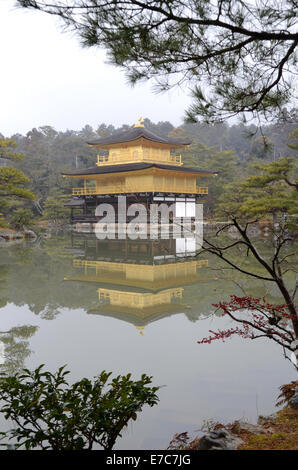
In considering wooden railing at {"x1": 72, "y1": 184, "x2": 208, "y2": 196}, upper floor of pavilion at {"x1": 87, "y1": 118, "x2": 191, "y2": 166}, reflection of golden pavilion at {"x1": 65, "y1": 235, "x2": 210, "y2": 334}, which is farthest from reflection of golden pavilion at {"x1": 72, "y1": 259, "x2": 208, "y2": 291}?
upper floor of pavilion at {"x1": 87, "y1": 118, "x2": 191, "y2": 166}

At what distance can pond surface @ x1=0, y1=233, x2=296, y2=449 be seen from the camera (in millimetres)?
2496

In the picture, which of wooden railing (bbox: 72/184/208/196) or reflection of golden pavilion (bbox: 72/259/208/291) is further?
wooden railing (bbox: 72/184/208/196)

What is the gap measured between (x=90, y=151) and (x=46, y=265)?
1247 inches

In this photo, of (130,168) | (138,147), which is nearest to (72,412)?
(130,168)

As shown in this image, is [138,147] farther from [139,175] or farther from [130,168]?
[130,168]

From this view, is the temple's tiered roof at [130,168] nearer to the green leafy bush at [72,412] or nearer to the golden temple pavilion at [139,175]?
the golden temple pavilion at [139,175]

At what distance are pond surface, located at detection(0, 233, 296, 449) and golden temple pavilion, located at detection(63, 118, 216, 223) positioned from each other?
12886mm

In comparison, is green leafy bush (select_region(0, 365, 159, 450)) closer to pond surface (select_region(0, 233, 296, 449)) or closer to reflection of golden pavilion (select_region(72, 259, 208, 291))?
pond surface (select_region(0, 233, 296, 449))

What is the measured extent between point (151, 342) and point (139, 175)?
1803 cm

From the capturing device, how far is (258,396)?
264 centimetres

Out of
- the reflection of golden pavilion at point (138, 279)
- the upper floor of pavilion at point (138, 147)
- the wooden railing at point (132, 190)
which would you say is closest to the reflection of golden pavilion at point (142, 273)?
the reflection of golden pavilion at point (138, 279)

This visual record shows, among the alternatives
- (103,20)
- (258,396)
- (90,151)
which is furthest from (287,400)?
(90,151)

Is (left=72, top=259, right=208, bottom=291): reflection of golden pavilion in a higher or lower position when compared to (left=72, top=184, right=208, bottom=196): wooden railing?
lower
